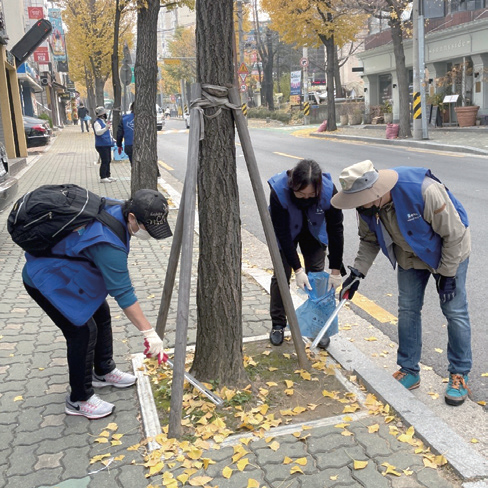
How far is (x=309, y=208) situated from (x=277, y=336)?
1015mm

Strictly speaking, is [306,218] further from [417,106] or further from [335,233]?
[417,106]

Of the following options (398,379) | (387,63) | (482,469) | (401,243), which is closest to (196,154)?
(401,243)

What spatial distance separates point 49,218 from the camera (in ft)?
10.1

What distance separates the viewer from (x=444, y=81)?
25453 mm

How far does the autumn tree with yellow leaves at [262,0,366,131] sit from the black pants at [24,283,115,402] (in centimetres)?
2464

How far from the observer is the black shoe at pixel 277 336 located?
436 centimetres

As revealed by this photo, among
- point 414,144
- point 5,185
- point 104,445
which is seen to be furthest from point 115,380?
point 414,144

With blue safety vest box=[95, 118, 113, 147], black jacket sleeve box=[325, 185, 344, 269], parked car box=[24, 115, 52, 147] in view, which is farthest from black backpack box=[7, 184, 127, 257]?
parked car box=[24, 115, 52, 147]

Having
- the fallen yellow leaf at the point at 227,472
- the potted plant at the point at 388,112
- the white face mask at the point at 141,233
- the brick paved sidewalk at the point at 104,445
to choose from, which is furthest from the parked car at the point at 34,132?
the fallen yellow leaf at the point at 227,472

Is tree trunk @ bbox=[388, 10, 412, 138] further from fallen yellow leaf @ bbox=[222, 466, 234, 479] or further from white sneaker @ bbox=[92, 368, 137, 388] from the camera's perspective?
fallen yellow leaf @ bbox=[222, 466, 234, 479]

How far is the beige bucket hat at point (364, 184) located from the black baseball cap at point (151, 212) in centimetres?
101

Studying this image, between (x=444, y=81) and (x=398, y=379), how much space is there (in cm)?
2437

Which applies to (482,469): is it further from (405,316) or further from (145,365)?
(145,365)

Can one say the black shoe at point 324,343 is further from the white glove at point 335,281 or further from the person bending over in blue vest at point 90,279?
the person bending over in blue vest at point 90,279
